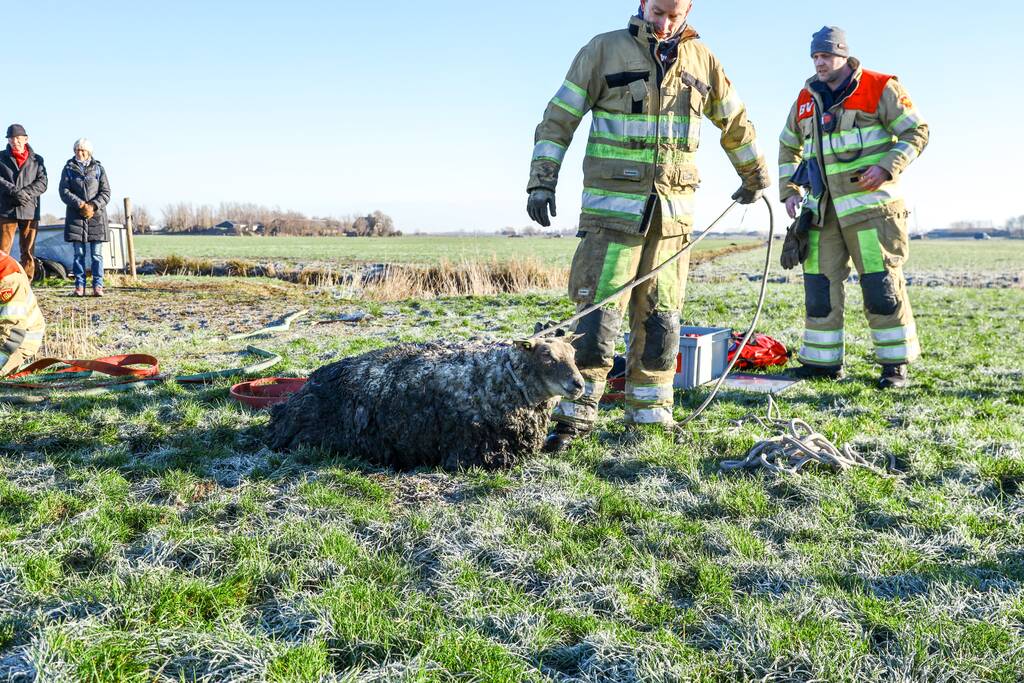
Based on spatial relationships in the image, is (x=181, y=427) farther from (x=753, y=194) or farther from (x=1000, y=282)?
(x=1000, y=282)

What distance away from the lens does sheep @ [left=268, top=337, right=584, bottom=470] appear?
4.70 meters

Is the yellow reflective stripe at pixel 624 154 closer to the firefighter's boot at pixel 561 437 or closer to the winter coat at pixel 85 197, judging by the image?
the firefighter's boot at pixel 561 437

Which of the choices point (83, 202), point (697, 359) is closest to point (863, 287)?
point (697, 359)

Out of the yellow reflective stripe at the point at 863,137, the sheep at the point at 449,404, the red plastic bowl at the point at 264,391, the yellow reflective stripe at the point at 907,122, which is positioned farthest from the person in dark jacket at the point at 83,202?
the yellow reflective stripe at the point at 907,122

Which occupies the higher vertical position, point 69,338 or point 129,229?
point 129,229

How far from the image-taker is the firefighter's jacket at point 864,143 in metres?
7.08

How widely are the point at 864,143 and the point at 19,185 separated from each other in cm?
1276

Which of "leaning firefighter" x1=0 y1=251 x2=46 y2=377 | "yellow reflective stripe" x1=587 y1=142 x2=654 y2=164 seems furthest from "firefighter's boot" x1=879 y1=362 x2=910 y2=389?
"leaning firefighter" x1=0 y1=251 x2=46 y2=377

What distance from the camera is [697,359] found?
723 centimetres

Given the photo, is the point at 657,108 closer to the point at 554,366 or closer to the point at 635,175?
the point at 635,175

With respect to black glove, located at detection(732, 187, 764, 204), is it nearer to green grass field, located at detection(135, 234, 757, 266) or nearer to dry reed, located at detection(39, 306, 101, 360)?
dry reed, located at detection(39, 306, 101, 360)

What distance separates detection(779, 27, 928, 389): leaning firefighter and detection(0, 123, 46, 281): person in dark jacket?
12.1m

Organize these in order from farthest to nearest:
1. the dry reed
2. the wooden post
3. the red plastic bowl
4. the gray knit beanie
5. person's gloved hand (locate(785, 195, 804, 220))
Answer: the wooden post, the dry reed, person's gloved hand (locate(785, 195, 804, 220)), the gray knit beanie, the red plastic bowl

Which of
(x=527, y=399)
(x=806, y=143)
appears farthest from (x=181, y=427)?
(x=806, y=143)
